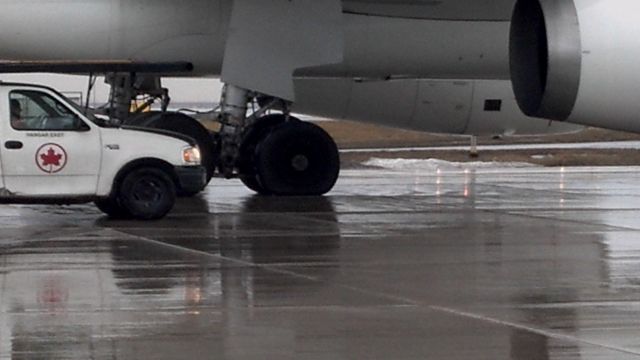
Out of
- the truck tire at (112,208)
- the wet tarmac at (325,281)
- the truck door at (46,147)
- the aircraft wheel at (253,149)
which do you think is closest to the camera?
the wet tarmac at (325,281)

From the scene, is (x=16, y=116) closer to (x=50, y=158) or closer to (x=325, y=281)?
(x=50, y=158)

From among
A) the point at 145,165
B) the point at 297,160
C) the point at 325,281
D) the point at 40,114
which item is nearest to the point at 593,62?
the point at 325,281

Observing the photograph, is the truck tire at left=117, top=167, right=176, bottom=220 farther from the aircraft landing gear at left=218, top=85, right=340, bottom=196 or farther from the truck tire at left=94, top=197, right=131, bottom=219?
the aircraft landing gear at left=218, top=85, right=340, bottom=196

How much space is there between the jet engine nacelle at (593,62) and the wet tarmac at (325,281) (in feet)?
4.10

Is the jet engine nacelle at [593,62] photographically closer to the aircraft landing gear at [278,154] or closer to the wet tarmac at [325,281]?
the wet tarmac at [325,281]

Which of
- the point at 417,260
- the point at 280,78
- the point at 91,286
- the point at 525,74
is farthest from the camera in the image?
the point at 280,78

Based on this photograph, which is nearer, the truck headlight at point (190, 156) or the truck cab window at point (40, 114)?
the truck cab window at point (40, 114)

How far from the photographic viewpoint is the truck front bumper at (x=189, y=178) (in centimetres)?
1817

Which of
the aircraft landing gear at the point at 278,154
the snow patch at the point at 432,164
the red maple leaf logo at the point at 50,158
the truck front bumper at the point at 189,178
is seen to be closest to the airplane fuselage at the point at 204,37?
the aircraft landing gear at the point at 278,154

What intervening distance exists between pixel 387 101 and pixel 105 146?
6.74 m

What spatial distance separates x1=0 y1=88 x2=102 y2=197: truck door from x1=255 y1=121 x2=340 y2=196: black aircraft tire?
180 inches

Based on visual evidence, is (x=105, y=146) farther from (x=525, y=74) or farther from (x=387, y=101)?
(x=387, y=101)

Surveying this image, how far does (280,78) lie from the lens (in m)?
20.5

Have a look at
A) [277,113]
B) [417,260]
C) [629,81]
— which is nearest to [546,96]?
[629,81]
